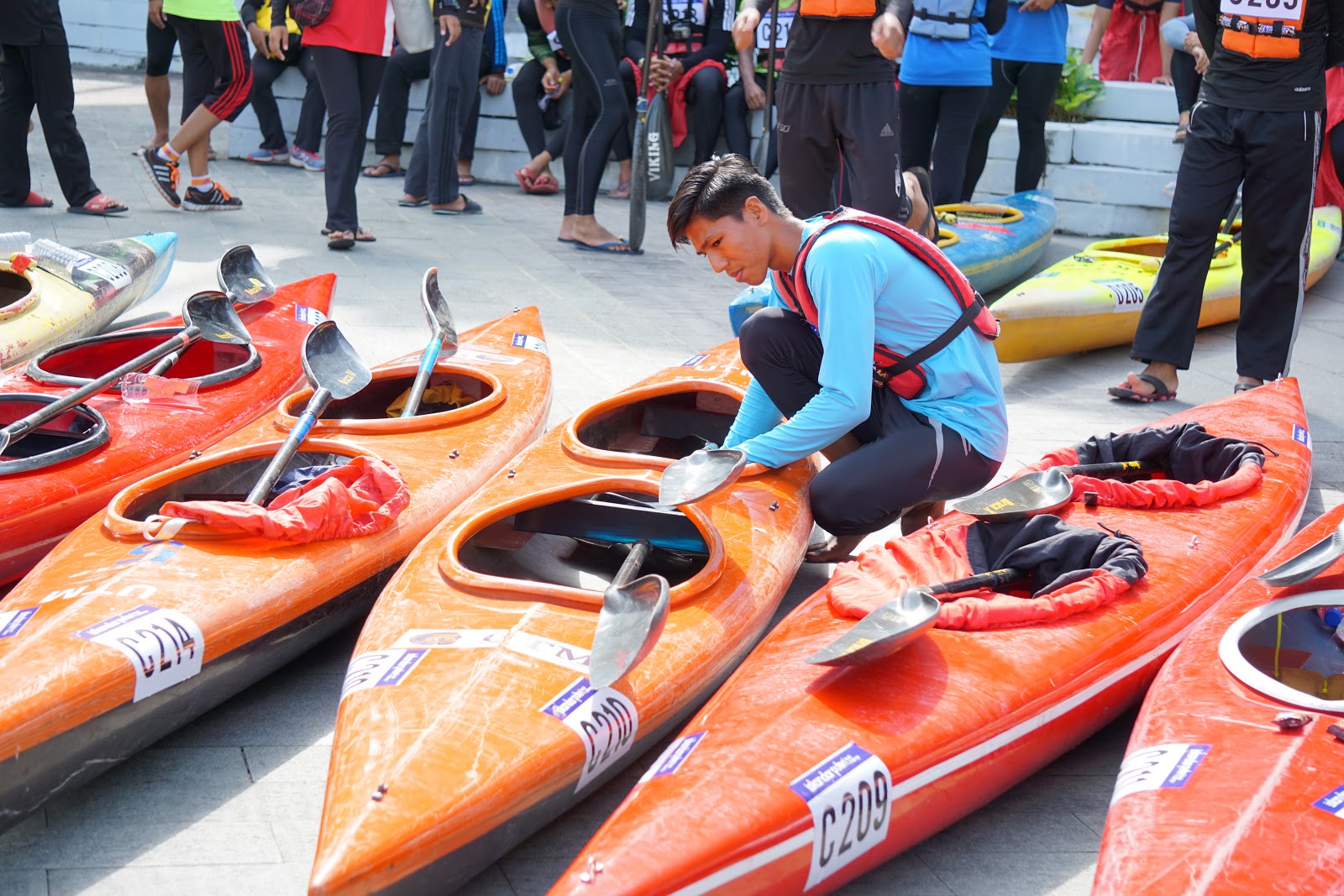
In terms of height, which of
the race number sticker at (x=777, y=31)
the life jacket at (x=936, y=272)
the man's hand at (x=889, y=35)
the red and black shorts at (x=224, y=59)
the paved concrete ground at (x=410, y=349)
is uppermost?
the race number sticker at (x=777, y=31)

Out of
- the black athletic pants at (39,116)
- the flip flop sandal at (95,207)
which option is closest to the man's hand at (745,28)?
the black athletic pants at (39,116)

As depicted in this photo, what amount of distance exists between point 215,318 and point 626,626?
86.7 inches

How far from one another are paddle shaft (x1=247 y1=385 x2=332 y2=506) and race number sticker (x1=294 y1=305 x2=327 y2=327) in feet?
3.37

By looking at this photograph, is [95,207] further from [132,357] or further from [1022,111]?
[1022,111]

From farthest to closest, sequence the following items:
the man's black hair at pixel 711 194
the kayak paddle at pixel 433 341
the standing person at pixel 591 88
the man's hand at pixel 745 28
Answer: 1. the standing person at pixel 591 88
2. the man's hand at pixel 745 28
3. the kayak paddle at pixel 433 341
4. the man's black hair at pixel 711 194

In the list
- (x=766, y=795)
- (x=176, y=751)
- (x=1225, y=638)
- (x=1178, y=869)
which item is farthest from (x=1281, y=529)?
(x=176, y=751)

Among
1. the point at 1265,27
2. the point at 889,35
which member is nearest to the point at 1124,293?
the point at 1265,27

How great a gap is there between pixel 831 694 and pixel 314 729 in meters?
1.08

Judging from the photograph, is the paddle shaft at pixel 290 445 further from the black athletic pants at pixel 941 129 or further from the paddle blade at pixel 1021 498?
the black athletic pants at pixel 941 129

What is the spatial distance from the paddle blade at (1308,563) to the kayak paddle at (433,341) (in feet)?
7.04

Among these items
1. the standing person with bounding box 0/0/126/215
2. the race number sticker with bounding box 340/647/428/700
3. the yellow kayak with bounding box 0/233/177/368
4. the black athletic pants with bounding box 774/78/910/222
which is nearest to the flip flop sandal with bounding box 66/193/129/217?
the standing person with bounding box 0/0/126/215

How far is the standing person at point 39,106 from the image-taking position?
248 inches

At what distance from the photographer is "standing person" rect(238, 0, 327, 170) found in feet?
28.6

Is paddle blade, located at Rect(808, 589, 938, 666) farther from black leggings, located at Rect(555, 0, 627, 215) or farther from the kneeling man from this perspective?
black leggings, located at Rect(555, 0, 627, 215)
